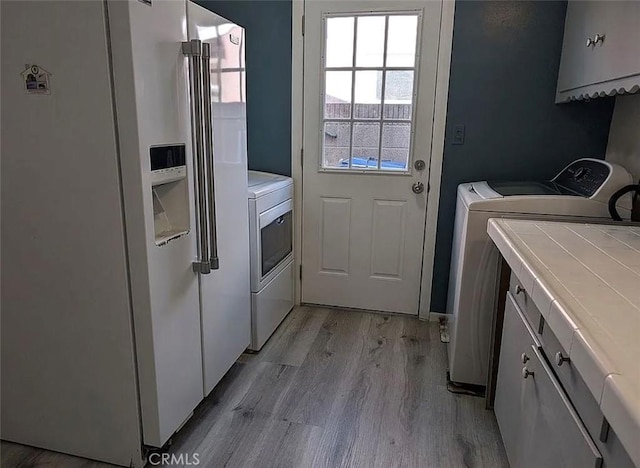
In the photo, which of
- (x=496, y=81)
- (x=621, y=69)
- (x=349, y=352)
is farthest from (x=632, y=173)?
(x=349, y=352)

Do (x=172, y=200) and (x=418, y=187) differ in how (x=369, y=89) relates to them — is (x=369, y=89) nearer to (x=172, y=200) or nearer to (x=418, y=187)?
(x=418, y=187)

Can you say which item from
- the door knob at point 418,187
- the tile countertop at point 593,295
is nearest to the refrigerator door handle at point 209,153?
the tile countertop at point 593,295

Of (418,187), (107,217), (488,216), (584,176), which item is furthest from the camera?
(418,187)

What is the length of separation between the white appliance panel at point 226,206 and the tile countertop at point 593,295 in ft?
3.71

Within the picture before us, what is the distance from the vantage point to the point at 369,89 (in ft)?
9.30

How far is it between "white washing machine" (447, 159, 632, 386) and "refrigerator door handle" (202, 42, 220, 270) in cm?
113

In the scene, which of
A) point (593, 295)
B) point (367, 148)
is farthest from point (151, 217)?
point (367, 148)

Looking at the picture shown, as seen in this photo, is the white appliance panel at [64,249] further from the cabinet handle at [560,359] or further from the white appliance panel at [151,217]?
the cabinet handle at [560,359]

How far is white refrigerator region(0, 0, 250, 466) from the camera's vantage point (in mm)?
1396

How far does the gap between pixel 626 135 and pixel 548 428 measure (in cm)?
179

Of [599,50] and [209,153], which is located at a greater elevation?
[599,50]

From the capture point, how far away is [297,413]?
208cm

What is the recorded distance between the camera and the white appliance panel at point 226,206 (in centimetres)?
190

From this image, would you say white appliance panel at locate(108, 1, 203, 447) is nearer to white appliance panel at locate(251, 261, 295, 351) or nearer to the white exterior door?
white appliance panel at locate(251, 261, 295, 351)
